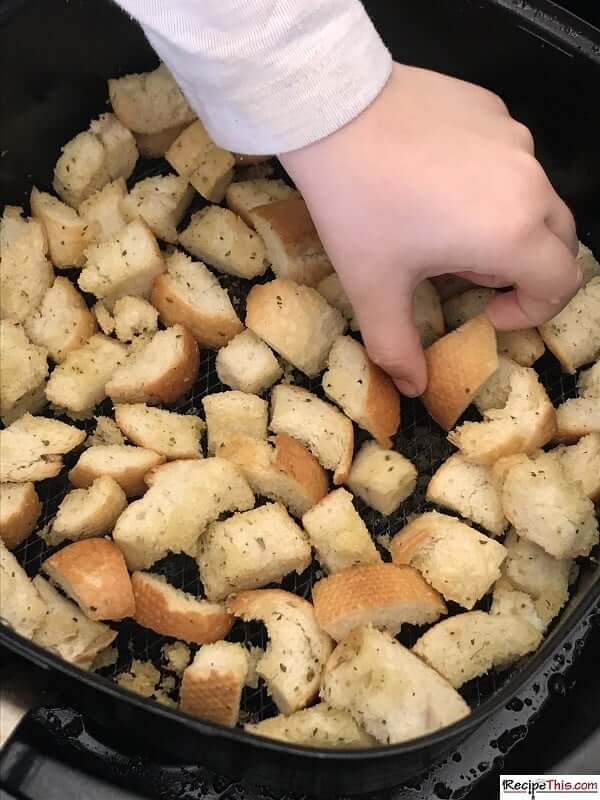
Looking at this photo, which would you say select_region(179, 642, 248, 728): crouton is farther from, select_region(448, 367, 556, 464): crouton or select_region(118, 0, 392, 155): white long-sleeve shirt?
select_region(118, 0, 392, 155): white long-sleeve shirt

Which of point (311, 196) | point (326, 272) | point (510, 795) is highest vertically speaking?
point (311, 196)

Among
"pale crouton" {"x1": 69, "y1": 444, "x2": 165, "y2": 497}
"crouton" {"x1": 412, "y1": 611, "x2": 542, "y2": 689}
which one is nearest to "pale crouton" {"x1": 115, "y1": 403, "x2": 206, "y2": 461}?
"pale crouton" {"x1": 69, "y1": 444, "x2": 165, "y2": 497}

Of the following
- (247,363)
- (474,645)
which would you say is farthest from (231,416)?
(474,645)

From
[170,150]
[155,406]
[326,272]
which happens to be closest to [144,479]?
[155,406]

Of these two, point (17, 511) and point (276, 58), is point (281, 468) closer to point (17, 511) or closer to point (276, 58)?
point (17, 511)

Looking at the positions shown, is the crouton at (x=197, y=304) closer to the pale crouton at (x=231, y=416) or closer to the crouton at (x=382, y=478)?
the pale crouton at (x=231, y=416)

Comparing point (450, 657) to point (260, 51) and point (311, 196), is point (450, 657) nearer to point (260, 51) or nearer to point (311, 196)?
point (311, 196)

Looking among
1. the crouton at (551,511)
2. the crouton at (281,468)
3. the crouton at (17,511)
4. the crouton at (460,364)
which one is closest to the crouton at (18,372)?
the crouton at (17,511)
